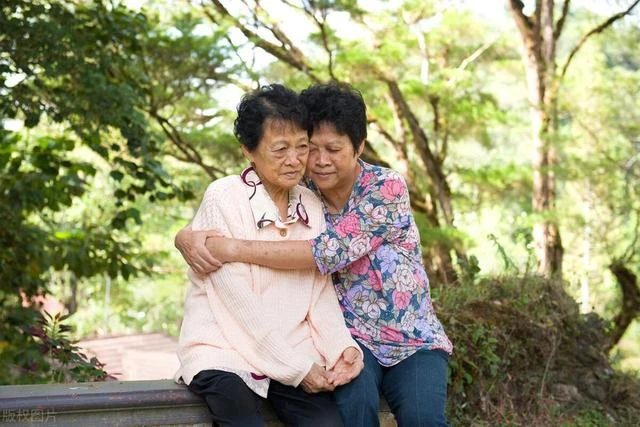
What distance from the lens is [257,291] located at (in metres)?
2.76

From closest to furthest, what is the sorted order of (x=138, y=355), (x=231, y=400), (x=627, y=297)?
(x=231, y=400), (x=627, y=297), (x=138, y=355)

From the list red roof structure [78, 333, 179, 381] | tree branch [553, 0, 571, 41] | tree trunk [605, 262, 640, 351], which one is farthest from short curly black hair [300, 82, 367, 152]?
tree branch [553, 0, 571, 41]

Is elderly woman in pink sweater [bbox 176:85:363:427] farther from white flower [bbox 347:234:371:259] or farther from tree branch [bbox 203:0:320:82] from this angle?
tree branch [bbox 203:0:320:82]

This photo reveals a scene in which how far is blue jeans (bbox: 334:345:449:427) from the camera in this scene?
2.73 m

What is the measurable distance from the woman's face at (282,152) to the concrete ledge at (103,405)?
723 millimetres

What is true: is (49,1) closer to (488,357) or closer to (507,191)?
(488,357)

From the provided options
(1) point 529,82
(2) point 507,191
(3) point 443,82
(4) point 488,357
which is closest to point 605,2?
(1) point 529,82

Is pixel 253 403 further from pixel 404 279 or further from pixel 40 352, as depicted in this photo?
pixel 40 352

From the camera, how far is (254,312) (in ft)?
8.67

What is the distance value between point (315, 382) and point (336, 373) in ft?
0.34

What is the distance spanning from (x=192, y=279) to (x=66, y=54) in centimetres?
323

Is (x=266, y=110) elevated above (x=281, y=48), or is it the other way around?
(x=281, y=48)

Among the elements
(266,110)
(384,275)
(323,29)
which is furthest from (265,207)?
(323,29)

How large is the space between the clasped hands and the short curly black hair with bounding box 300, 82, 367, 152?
695 millimetres
